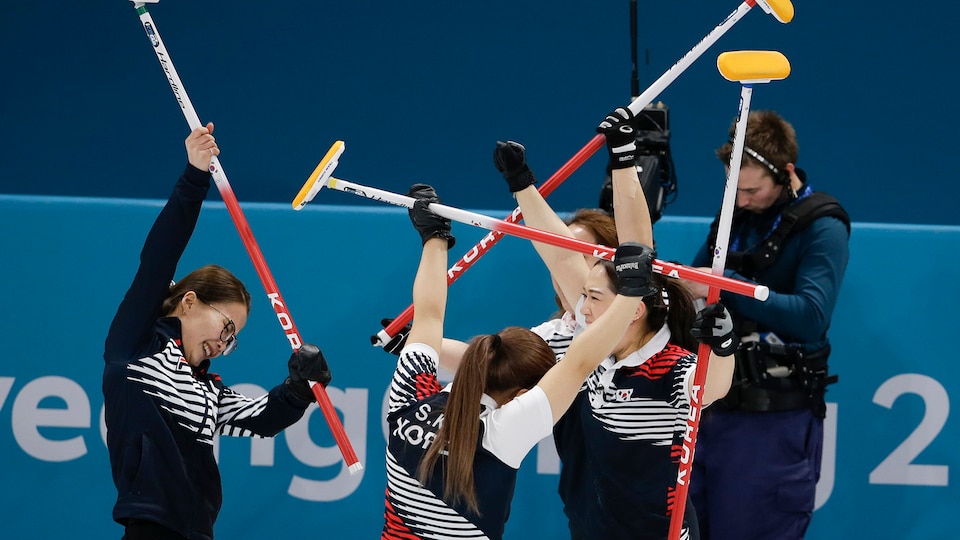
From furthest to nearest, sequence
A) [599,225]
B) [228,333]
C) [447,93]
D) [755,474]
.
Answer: [447,93] → [755,474] → [599,225] → [228,333]

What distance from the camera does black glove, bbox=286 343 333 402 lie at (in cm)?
294

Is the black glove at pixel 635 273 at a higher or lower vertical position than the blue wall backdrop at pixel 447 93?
lower

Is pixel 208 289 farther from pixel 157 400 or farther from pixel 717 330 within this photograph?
pixel 717 330

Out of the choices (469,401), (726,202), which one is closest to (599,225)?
(726,202)

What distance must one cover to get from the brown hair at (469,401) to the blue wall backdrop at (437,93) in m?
2.81

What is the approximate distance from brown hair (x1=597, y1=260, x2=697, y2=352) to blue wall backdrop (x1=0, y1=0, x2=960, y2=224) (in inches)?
92.8

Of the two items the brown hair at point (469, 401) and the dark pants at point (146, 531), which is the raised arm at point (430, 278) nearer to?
the brown hair at point (469, 401)

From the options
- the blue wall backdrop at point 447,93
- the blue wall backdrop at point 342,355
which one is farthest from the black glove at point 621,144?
the blue wall backdrop at point 447,93

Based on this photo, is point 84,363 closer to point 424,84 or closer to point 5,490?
point 5,490

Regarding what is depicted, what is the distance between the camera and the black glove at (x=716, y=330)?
253 centimetres

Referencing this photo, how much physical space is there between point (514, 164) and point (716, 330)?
709mm

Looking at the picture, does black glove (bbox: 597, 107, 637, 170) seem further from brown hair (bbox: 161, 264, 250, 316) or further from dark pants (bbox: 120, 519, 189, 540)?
dark pants (bbox: 120, 519, 189, 540)

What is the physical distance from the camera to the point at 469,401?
2.34 m

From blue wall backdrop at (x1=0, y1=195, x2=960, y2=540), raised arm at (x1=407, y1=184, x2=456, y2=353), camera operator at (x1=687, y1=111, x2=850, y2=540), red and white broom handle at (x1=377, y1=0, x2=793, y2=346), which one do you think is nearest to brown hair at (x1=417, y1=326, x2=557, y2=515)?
raised arm at (x1=407, y1=184, x2=456, y2=353)
